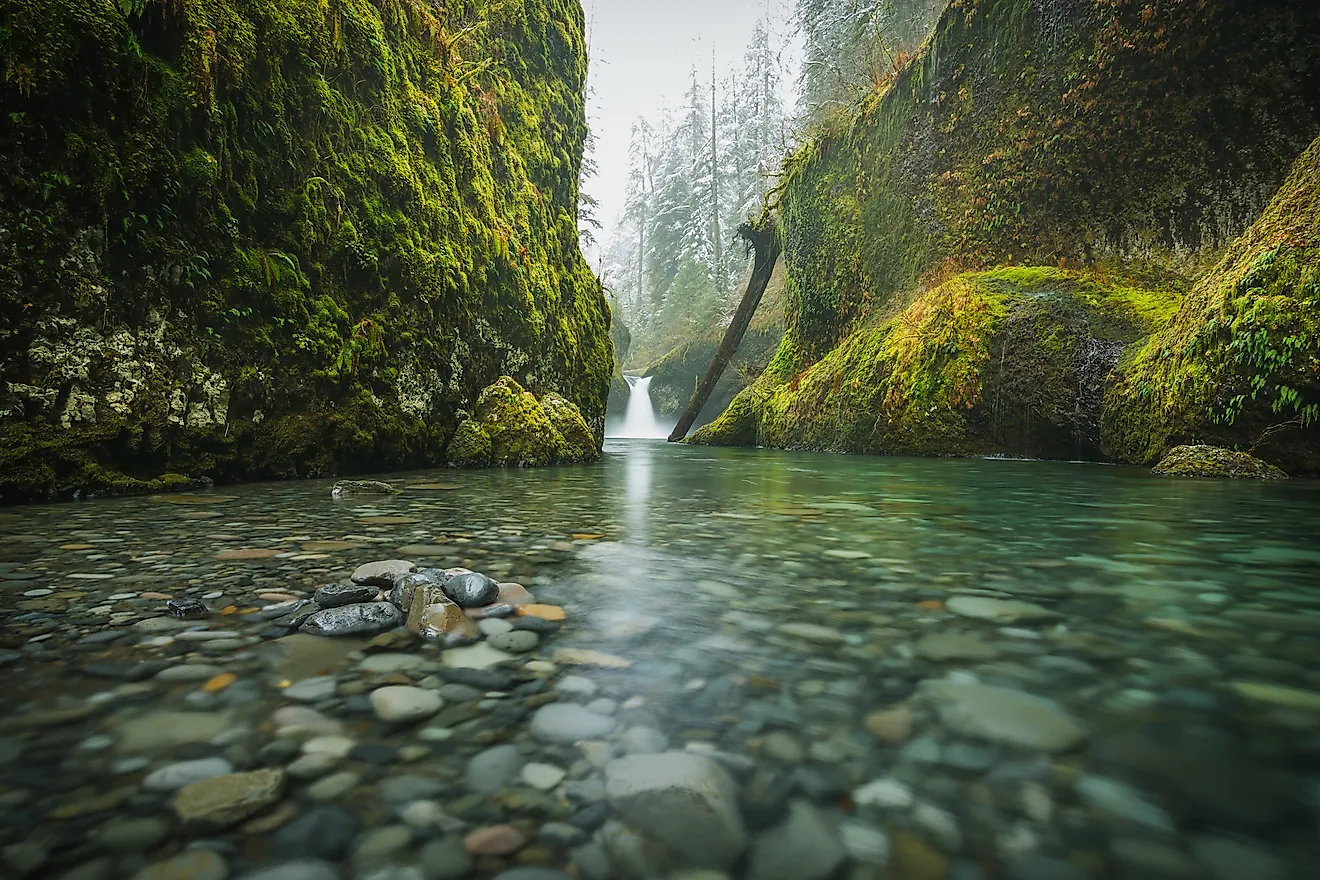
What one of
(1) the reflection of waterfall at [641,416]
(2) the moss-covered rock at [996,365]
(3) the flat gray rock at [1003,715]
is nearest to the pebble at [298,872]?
(3) the flat gray rock at [1003,715]

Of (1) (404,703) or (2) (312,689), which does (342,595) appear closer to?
(2) (312,689)

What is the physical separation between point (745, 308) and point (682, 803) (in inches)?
565

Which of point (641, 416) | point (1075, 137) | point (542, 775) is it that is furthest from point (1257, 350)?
point (641, 416)

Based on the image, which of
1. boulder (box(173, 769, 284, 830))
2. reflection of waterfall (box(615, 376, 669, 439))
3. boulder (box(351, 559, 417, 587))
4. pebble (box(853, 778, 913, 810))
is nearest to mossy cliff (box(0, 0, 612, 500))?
boulder (box(351, 559, 417, 587))

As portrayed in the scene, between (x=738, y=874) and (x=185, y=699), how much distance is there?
927 mm

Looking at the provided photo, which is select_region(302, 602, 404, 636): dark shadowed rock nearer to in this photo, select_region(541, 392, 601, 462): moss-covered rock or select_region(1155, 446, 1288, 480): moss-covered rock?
select_region(541, 392, 601, 462): moss-covered rock

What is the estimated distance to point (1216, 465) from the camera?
5121 millimetres

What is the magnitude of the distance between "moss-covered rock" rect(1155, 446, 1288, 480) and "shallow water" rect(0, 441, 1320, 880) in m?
3.45

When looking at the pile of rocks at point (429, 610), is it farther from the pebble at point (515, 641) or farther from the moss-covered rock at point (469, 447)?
the moss-covered rock at point (469, 447)

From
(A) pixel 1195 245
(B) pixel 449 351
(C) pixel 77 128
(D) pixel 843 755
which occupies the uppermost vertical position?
(A) pixel 1195 245

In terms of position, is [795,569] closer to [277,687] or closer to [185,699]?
[277,687]

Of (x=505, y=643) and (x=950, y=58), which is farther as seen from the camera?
(x=950, y=58)

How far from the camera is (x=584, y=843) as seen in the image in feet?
2.28

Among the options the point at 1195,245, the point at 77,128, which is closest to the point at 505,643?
the point at 77,128
